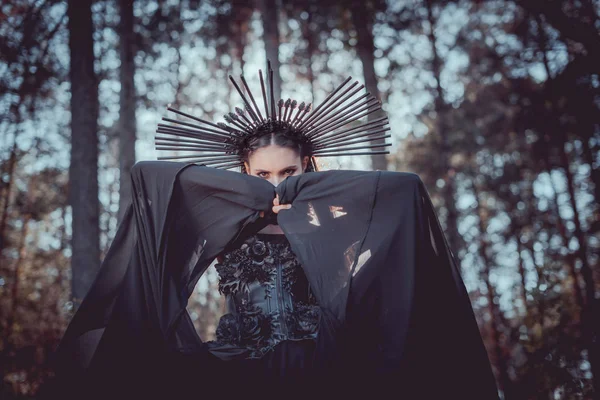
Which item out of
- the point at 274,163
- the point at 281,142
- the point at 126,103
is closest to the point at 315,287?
the point at 274,163

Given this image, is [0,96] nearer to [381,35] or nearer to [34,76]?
[34,76]

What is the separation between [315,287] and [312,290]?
184mm

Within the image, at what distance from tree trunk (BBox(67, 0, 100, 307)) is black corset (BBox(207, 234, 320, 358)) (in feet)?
15.6

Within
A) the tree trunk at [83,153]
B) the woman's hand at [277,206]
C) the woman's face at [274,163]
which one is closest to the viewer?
the woman's hand at [277,206]

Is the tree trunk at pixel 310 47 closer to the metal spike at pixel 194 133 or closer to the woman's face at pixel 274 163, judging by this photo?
the metal spike at pixel 194 133

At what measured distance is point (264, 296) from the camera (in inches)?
122

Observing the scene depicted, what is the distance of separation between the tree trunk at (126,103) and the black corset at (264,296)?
5.07 metres

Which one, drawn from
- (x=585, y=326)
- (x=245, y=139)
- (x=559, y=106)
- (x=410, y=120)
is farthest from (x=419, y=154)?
(x=245, y=139)

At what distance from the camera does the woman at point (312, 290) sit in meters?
2.30

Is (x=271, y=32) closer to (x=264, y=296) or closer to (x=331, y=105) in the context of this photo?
(x=331, y=105)

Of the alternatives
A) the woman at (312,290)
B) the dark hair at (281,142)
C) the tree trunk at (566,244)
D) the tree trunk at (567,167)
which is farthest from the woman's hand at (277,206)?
the tree trunk at (566,244)

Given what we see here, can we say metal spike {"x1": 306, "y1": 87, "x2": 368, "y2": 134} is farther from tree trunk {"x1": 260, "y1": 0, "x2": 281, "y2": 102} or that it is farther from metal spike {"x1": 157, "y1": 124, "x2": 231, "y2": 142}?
tree trunk {"x1": 260, "y1": 0, "x2": 281, "y2": 102}

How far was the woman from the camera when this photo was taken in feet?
7.54

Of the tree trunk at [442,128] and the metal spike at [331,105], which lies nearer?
the metal spike at [331,105]
